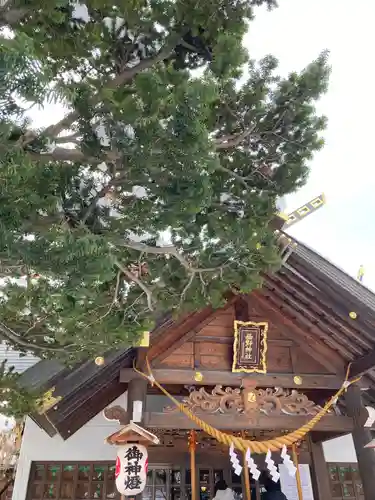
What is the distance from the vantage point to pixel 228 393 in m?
5.26

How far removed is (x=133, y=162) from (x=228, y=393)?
3.91 m

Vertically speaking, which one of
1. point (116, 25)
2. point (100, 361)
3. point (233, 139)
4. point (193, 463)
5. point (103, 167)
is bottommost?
point (193, 463)

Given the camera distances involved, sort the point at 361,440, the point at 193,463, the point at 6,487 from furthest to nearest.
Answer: the point at 6,487 → the point at 193,463 → the point at 361,440

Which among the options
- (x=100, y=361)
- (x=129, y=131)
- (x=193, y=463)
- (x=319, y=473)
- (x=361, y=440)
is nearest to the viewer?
(x=129, y=131)

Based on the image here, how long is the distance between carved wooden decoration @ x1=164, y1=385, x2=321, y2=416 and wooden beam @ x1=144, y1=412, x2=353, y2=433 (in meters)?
0.07

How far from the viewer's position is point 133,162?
2.31 m

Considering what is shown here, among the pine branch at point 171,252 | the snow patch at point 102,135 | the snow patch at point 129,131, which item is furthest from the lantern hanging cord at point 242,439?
the snow patch at point 129,131

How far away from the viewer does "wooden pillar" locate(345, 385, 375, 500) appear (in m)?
4.83

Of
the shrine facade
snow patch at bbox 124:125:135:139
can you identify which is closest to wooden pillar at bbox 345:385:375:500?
the shrine facade

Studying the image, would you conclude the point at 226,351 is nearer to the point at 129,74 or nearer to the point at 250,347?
the point at 250,347

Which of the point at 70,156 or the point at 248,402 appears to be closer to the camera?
the point at 70,156

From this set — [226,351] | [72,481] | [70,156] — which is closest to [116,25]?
[70,156]

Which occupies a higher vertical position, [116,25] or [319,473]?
[116,25]

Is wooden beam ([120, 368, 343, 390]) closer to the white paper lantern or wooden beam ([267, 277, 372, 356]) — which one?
wooden beam ([267, 277, 372, 356])
